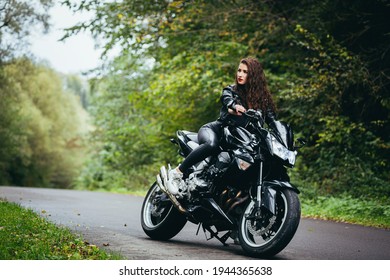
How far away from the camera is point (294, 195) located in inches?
222

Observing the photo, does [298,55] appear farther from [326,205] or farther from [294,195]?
[294,195]

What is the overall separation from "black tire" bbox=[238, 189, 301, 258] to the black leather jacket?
0.91m

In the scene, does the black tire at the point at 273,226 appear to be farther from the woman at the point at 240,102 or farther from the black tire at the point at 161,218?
the black tire at the point at 161,218

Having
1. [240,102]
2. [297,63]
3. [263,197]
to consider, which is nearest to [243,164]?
[263,197]

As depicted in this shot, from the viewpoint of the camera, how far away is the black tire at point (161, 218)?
7129 millimetres

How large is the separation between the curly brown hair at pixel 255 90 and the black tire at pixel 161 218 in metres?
1.63

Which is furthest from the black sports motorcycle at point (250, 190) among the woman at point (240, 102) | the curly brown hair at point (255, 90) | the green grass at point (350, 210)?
the green grass at point (350, 210)

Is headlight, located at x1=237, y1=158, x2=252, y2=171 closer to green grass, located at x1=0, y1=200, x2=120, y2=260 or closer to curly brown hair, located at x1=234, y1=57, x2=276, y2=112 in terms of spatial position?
curly brown hair, located at x1=234, y1=57, x2=276, y2=112

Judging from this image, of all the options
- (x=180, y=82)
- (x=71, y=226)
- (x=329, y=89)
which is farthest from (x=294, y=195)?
(x=180, y=82)

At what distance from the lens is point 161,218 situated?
7.31 meters

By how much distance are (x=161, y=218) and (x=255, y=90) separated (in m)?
2.03

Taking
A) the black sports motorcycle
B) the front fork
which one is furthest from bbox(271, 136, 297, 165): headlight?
the front fork

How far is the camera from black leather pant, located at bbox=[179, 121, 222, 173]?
6543 mm

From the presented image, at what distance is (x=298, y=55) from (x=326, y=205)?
5.37m
